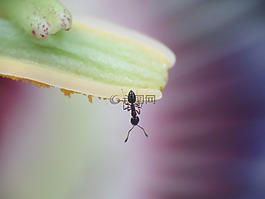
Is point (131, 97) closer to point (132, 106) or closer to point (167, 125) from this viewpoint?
point (132, 106)

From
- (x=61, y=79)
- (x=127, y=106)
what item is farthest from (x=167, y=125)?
(x=61, y=79)

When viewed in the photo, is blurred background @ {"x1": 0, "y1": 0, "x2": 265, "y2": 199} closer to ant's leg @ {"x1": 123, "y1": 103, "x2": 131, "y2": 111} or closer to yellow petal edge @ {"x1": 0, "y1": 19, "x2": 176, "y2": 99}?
ant's leg @ {"x1": 123, "y1": 103, "x2": 131, "y2": 111}

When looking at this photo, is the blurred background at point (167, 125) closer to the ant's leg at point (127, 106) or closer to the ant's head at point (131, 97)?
the ant's leg at point (127, 106)

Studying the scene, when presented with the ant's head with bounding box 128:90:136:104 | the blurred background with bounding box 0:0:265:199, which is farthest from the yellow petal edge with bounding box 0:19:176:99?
the blurred background with bounding box 0:0:265:199

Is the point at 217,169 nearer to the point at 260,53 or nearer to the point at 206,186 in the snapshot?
the point at 206,186

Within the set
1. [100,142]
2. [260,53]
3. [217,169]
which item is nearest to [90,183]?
[100,142]

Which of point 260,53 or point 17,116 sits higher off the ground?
point 260,53

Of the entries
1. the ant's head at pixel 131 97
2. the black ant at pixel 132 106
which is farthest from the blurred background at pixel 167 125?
the ant's head at pixel 131 97

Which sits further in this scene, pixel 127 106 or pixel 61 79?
pixel 127 106
